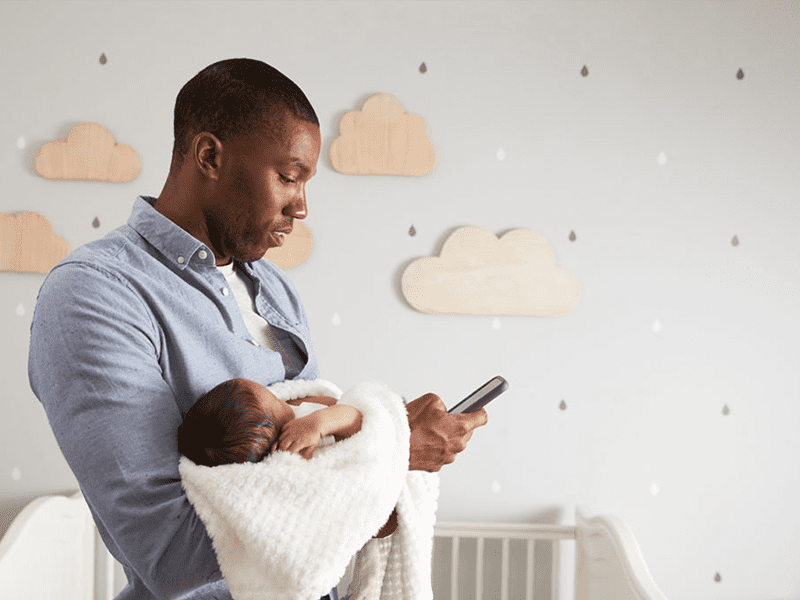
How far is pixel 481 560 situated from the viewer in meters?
1.58

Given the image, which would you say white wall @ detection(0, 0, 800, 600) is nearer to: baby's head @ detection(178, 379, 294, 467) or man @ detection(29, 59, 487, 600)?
man @ detection(29, 59, 487, 600)

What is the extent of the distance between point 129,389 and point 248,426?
0.11 m

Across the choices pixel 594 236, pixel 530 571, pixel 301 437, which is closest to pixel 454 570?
pixel 530 571

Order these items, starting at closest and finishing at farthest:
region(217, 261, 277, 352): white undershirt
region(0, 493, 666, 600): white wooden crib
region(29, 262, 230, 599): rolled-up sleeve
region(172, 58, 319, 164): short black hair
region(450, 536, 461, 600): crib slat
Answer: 1. region(29, 262, 230, 599): rolled-up sleeve
2. region(172, 58, 319, 164): short black hair
3. region(217, 261, 277, 352): white undershirt
4. region(0, 493, 666, 600): white wooden crib
5. region(450, 536, 461, 600): crib slat

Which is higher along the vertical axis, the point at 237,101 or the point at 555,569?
the point at 237,101

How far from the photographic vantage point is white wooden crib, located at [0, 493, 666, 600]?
1318 mm

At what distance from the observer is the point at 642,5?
5.24 ft

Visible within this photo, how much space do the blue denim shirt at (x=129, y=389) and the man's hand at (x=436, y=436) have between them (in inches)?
8.5

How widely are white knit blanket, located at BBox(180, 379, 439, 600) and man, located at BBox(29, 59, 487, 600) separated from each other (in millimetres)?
25

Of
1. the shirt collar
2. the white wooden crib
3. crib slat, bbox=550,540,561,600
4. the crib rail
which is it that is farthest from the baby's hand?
crib slat, bbox=550,540,561,600

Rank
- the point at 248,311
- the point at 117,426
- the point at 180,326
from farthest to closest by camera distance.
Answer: the point at 248,311
the point at 180,326
the point at 117,426

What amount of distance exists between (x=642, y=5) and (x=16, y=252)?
161 centimetres

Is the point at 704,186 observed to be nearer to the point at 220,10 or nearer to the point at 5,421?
the point at 220,10

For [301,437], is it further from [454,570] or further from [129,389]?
[454,570]
